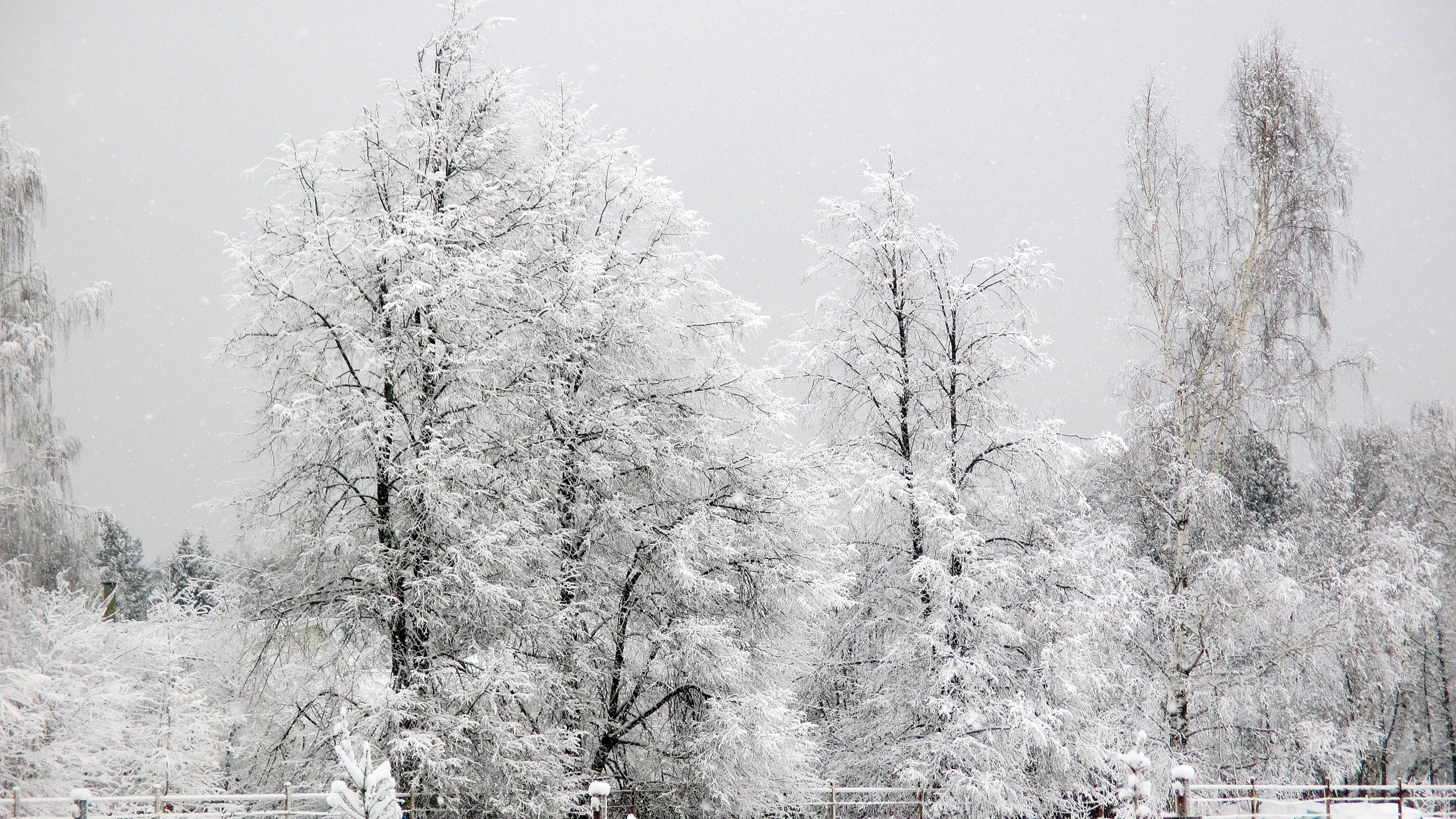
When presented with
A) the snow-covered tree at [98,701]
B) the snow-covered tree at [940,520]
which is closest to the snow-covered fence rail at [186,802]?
the snow-covered tree at [98,701]

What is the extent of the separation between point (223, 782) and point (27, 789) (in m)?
13.0

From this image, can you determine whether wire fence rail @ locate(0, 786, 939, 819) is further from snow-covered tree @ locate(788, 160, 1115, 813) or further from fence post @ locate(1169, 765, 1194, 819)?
fence post @ locate(1169, 765, 1194, 819)

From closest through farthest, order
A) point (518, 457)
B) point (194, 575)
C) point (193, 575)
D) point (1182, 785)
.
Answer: point (1182, 785), point (518, 457), point (194, 575), point (193, 575)

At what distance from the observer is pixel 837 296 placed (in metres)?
16.0

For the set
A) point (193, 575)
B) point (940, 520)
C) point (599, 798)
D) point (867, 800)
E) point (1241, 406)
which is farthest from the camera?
point (193, 575)

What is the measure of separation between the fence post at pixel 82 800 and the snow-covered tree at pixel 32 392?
5484 millimetres

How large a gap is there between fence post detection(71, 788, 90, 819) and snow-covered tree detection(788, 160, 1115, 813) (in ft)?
Result: 29.9

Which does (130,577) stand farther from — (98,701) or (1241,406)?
(1241,406)

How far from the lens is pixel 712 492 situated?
14602 mm

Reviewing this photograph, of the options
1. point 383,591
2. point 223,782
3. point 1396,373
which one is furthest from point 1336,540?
point 1396,373

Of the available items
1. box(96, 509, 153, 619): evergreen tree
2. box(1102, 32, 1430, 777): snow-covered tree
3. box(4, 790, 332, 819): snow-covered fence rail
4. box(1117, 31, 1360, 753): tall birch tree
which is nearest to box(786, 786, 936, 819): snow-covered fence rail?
box(1102, 32, 1430, 777): snow-covered tree

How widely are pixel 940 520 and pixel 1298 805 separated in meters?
6.74

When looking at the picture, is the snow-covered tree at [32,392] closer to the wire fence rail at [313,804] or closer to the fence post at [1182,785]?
the wire fence rail at [313,804]

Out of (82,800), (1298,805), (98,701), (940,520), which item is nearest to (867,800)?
(940,520)
